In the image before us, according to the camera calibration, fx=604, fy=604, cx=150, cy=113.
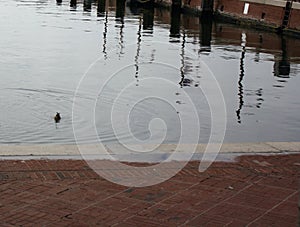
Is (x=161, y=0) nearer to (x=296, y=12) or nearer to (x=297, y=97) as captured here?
(x=296, y=12)

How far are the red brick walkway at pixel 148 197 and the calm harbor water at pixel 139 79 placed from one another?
2.73 meters

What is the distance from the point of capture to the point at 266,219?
17.4 feet

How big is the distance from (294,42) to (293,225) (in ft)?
82.3

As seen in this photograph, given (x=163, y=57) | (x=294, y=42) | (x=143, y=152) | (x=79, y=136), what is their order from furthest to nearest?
(x=294, y=42) → (x=163, y=57) → (x=79, y=136) → (x=143, y=152)

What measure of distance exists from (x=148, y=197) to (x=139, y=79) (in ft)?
31.6

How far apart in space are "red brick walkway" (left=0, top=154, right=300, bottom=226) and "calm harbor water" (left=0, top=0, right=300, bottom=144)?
108 inches

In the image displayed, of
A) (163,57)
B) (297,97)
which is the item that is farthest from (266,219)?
(163,57)

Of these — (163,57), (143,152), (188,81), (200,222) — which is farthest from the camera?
(163,57)

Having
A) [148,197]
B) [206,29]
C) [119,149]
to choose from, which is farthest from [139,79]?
[206,29]

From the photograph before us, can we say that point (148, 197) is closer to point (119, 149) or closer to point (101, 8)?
point (119, 149)

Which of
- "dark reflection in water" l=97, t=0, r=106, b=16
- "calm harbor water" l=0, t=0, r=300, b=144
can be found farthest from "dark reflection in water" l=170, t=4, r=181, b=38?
"dark reflection in water" l=97, t=0, r=106, b=16

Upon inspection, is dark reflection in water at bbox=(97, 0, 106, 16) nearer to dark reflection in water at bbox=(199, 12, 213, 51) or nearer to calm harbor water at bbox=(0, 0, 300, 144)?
dark reflection in water at bbox=(199, 12, 213, 51)

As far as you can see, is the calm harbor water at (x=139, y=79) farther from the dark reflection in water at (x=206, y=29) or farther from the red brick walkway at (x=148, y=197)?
the red brick walkway at (x=148, y=197)

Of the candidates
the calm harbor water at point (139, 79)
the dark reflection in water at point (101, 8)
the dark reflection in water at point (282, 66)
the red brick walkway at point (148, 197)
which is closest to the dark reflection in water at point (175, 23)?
the calm harbor water at point (139, 79)
